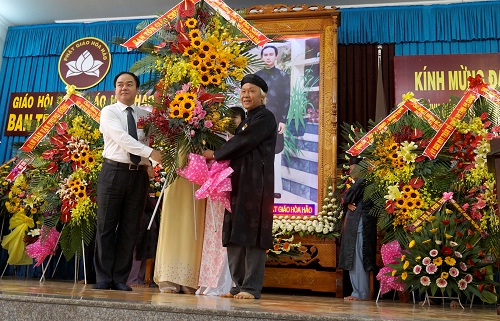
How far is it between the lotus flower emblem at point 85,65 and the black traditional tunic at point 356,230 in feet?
13.7

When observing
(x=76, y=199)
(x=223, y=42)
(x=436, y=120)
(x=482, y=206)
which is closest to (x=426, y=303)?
(x=482, y=206)

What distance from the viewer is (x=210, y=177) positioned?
3227 millimetres

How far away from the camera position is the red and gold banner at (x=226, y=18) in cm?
361

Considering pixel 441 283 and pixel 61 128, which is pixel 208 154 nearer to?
pixel 441 283

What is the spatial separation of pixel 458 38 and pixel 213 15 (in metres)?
3.77

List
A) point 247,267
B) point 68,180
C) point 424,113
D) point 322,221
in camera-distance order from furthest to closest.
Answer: point 322,221
point 68,180
point 424,113
point 247,267

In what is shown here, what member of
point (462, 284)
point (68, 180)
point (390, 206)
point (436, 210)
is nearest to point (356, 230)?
point (390, 206)

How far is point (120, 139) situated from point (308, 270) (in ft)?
8.62

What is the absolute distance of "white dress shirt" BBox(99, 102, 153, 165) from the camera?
3.39 m

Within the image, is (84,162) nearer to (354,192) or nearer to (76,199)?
(76,199)

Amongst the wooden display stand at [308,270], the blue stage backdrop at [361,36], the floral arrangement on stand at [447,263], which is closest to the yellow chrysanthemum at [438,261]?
the floral arrangement on stand at [447,263]

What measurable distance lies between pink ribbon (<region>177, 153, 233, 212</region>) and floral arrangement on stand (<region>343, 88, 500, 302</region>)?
147 cm

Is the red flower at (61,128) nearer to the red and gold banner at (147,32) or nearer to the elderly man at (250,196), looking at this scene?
the red and gold banner at (147,32)

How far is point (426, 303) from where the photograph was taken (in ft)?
13.6
